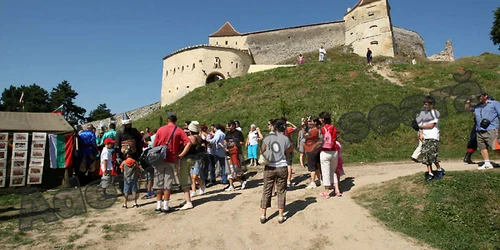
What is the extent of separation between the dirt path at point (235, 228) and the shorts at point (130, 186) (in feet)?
1.48

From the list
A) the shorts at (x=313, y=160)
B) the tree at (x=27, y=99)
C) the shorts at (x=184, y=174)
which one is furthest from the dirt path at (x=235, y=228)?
the tree at (x=27, y=99)

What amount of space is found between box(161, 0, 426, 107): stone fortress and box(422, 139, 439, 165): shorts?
28.2 m

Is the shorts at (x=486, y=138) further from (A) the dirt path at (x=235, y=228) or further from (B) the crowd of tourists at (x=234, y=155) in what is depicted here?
(A) the dirt path at (x=235, y=228)

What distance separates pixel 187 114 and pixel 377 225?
69.8 ft

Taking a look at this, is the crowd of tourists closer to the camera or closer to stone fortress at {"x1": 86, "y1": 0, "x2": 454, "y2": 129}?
the camera

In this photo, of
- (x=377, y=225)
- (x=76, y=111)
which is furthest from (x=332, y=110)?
(x=76, y=111)

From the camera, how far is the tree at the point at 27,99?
197 feet

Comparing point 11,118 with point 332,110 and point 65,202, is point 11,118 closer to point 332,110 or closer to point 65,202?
point 65,202

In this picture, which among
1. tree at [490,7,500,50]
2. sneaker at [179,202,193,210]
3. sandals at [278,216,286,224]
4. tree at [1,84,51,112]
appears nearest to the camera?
sandals at [278,216,286,224]

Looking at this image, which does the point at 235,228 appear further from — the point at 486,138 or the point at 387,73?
the point at 387,73

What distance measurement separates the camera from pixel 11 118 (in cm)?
935

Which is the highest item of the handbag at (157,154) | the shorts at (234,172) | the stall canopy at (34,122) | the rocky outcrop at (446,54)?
the rocky outcrop at (446,54)

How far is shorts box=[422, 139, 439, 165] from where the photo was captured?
21.6 feet

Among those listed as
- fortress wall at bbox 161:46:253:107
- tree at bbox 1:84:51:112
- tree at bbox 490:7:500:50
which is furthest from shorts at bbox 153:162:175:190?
tree at bbox 1:84:51:112
